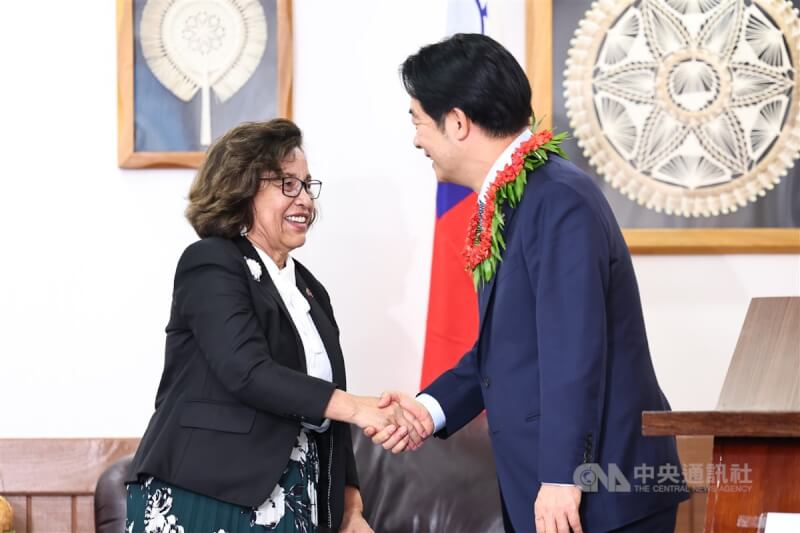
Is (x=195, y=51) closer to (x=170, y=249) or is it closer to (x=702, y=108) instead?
(x=170, y=249)

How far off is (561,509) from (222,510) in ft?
2.71

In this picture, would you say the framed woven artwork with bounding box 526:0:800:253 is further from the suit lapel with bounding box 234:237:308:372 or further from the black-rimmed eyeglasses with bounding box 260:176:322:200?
the suit lapel with bounding box 234:237:308:372

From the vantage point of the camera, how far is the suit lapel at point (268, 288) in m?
2.51

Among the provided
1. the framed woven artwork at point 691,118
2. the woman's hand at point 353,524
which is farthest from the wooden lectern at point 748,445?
the framed woven artwork at point 691,118

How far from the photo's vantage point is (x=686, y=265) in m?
3.52

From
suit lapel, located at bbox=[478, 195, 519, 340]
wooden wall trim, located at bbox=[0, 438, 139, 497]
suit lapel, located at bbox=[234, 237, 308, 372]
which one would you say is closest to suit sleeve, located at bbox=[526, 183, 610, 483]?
suit lapel, located at bbox=[478, 195, 519, 340]

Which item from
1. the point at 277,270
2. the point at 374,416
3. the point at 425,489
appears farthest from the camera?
the point at 425,489

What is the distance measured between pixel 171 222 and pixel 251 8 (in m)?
0.77

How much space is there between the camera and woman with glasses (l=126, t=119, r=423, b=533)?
2352mm

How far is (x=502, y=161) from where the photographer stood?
2.23 meters

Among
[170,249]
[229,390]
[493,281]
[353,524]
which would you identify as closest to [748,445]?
[493,281]

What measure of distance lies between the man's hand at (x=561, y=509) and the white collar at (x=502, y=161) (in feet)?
2.11

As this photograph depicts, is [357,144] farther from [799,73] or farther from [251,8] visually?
[799,73]

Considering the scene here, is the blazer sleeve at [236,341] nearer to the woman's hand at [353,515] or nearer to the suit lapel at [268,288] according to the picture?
the suit lapel at [268,288]
